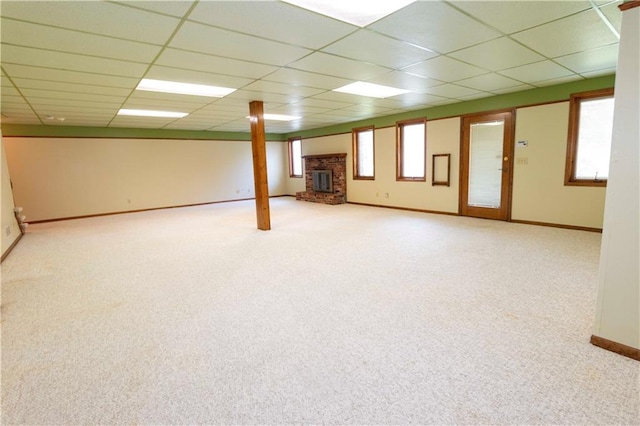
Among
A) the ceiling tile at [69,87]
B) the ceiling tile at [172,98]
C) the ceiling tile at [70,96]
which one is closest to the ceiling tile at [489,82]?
the ceiling tile at [172,98]

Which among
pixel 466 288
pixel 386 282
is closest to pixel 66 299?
pixel 386 282

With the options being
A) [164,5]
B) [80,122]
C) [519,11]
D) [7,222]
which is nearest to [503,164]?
[519,11]

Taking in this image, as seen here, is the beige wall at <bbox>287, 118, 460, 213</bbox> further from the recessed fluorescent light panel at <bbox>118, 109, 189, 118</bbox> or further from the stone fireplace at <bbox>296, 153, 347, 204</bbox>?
the recessed fluorescent light panel at <bbox>118, 109, 189, 118</bbox>

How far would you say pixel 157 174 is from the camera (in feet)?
29.5

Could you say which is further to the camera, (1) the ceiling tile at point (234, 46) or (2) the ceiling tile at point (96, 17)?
(1) the ceiling tile at point (234, 46)

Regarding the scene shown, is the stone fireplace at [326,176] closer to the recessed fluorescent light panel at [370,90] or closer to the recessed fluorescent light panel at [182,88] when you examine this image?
the recessed fluorescent light panel at [370,90]

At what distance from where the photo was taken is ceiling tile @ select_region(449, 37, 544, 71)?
316 cm

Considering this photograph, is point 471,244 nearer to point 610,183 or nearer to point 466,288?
point 466,288

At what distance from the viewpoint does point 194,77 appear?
3.93 m

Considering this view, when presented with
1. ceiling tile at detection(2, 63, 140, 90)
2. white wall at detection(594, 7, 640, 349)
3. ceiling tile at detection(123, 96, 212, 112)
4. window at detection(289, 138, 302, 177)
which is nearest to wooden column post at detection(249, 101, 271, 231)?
ceiling tile at detection(123, 96, 212, 112)

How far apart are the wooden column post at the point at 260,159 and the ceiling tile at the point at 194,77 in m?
1.17

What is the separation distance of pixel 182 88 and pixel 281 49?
7.12 feet

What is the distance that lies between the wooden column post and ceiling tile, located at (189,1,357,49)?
9.10ft

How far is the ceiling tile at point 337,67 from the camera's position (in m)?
3.39
